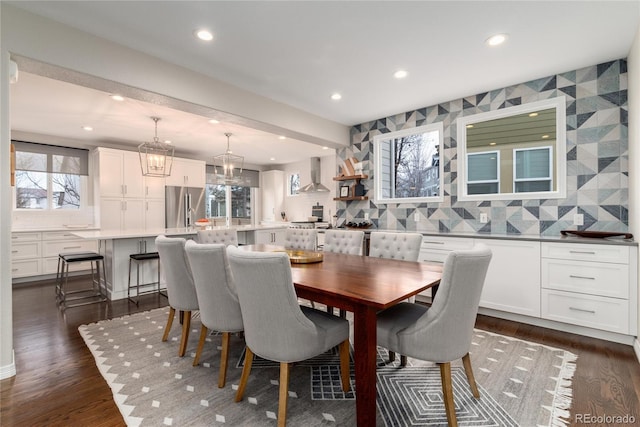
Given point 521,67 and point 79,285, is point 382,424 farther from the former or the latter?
point 79,285

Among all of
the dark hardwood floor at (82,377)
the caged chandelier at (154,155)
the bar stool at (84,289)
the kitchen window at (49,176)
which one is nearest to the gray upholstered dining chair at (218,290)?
the dark hardwood floor at (82,377)

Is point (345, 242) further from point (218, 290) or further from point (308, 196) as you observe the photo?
point (308, 196)

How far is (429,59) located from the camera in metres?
2.84

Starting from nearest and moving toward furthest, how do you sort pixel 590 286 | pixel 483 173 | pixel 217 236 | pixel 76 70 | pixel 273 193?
pixel 76 70 → pixel 590 286 → pixel 217 236 → pixel 483 173 → pixel 273 193

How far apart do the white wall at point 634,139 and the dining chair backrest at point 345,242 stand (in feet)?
7.46

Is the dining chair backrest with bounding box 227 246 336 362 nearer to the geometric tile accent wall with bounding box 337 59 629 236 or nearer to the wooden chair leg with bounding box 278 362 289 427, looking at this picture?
the wooden chair leg with bounding box 278 362 289 427

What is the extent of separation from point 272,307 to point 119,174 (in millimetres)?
5601

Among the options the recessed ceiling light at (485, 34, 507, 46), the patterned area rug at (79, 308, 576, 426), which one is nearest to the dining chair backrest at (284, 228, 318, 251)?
the patterned area rug at (79, 308, 576, 426)

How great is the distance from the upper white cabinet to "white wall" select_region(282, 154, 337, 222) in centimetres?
363

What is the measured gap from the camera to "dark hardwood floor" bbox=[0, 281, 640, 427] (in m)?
1.72

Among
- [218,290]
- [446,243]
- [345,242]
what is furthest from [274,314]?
[446,243]

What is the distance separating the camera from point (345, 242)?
10.8 ft

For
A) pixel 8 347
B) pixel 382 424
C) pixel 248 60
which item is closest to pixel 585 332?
pixel 382 424

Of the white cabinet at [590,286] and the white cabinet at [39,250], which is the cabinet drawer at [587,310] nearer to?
the white cabinet at [590,286]
